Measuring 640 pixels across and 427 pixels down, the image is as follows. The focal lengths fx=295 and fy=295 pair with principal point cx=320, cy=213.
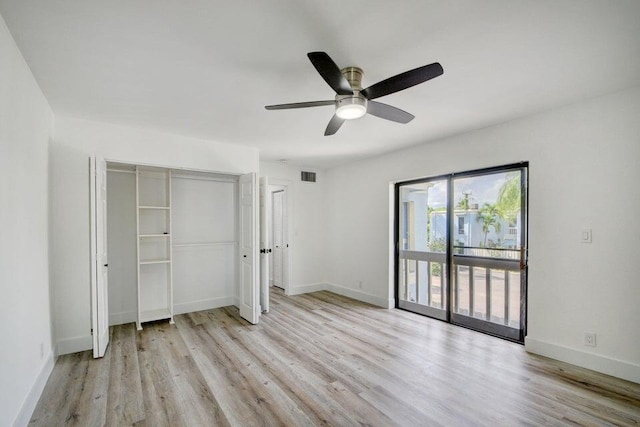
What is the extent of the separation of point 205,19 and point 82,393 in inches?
120

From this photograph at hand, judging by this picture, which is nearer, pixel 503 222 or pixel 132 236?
pixel 503 222

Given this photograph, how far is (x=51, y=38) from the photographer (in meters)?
1.86

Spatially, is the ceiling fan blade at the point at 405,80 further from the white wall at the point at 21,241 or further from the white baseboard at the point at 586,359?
the white baseboard at the point at 586,359

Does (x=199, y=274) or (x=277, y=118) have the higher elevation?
(x=277, y=118)

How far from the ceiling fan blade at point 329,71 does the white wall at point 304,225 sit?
368 cm

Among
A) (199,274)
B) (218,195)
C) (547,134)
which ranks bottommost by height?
(199,274)

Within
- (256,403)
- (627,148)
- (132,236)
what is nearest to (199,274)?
(132,236)

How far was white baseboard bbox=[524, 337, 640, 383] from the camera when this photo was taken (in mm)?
2590

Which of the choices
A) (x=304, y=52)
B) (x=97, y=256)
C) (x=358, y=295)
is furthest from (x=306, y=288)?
(x=304, y=52)

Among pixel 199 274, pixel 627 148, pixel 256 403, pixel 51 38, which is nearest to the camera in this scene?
pixel 51 38

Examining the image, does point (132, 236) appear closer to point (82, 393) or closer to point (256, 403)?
point (82, 393)

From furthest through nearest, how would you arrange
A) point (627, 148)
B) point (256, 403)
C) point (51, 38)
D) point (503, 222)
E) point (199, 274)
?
point (199, 274) → point (503, 222) → point (627, 148) → point (256, 403) → point (51, 38)

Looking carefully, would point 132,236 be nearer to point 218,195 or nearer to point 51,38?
point 218,195

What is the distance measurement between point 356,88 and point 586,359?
332 cm
